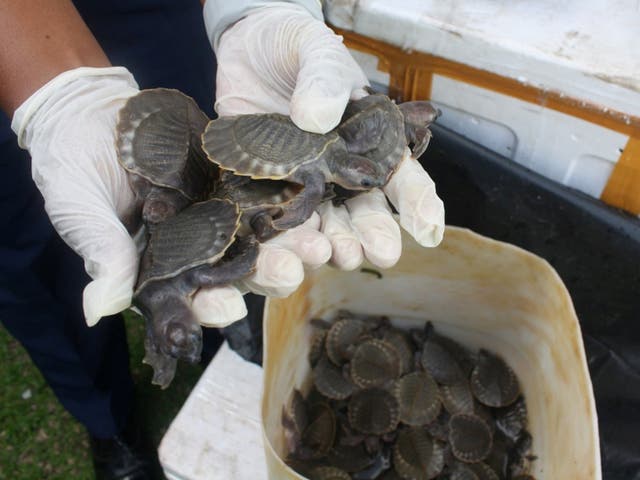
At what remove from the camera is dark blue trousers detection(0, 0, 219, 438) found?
1.37 m

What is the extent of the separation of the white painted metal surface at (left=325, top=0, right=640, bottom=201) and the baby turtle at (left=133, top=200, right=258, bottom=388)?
711mm

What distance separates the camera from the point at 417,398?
58.2 inches

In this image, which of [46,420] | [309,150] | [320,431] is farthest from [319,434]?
[46,420]

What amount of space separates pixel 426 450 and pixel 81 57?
4.19 feet

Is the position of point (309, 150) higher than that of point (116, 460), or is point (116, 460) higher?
point (309, 150)

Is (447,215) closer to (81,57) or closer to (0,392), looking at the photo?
(81,57)

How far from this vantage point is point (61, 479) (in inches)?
77.9

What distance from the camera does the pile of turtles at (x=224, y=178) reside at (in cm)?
96

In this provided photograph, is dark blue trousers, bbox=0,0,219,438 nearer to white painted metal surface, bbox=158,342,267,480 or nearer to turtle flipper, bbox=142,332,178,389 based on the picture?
white painted metal surface, bbox=158,342,267,480

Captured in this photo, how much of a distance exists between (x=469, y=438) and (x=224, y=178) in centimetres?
93

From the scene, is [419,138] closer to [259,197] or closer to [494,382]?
[259,197]

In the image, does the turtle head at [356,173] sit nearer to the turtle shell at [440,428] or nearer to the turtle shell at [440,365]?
the turtle shell at [440,365]

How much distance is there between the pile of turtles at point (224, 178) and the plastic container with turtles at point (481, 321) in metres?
0.20

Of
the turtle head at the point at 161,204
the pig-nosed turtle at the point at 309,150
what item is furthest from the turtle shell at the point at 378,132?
the turtle head at the point at 161,204
